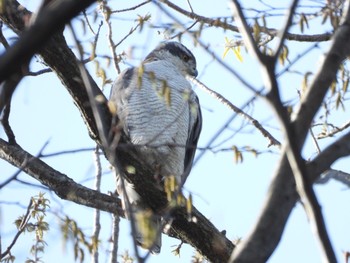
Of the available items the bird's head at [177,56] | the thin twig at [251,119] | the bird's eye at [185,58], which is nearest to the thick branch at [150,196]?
the thin twig at [251,119]

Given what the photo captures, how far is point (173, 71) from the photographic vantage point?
6625 millimetres

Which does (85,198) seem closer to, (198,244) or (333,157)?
(198,244)

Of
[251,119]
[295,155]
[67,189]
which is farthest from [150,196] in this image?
[295,155]

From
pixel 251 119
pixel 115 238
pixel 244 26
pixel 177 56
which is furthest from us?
pixel 177 56

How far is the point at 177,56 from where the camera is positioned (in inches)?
284

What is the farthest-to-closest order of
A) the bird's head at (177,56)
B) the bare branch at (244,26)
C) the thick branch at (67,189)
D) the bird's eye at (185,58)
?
the bird's eye at (185,58)
the bird's head at (177,56)
the thick branch at (67,189)
the bare branch at (244,26)

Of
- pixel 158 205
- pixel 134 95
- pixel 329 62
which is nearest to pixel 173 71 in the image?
pixel 134 95

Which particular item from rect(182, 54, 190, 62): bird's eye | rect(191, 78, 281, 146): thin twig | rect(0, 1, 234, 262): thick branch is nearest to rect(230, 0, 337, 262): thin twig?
rect(191, 78, 281, 146): thin twig

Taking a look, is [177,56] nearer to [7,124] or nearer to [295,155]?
[7,124]

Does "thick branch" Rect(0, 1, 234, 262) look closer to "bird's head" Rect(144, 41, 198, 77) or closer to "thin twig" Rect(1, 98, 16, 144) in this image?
"thin twig" Rect(1, 98, 16, 144)

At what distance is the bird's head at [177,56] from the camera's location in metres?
7.11

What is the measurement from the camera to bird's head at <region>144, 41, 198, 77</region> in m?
7.11

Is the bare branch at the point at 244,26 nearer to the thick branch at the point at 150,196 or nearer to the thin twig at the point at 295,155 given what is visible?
the thin twig at the point at 295,155

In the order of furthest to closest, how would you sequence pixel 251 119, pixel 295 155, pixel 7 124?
1. pixel 251 119
2. pixel 7 124
3. pixel 295 155
